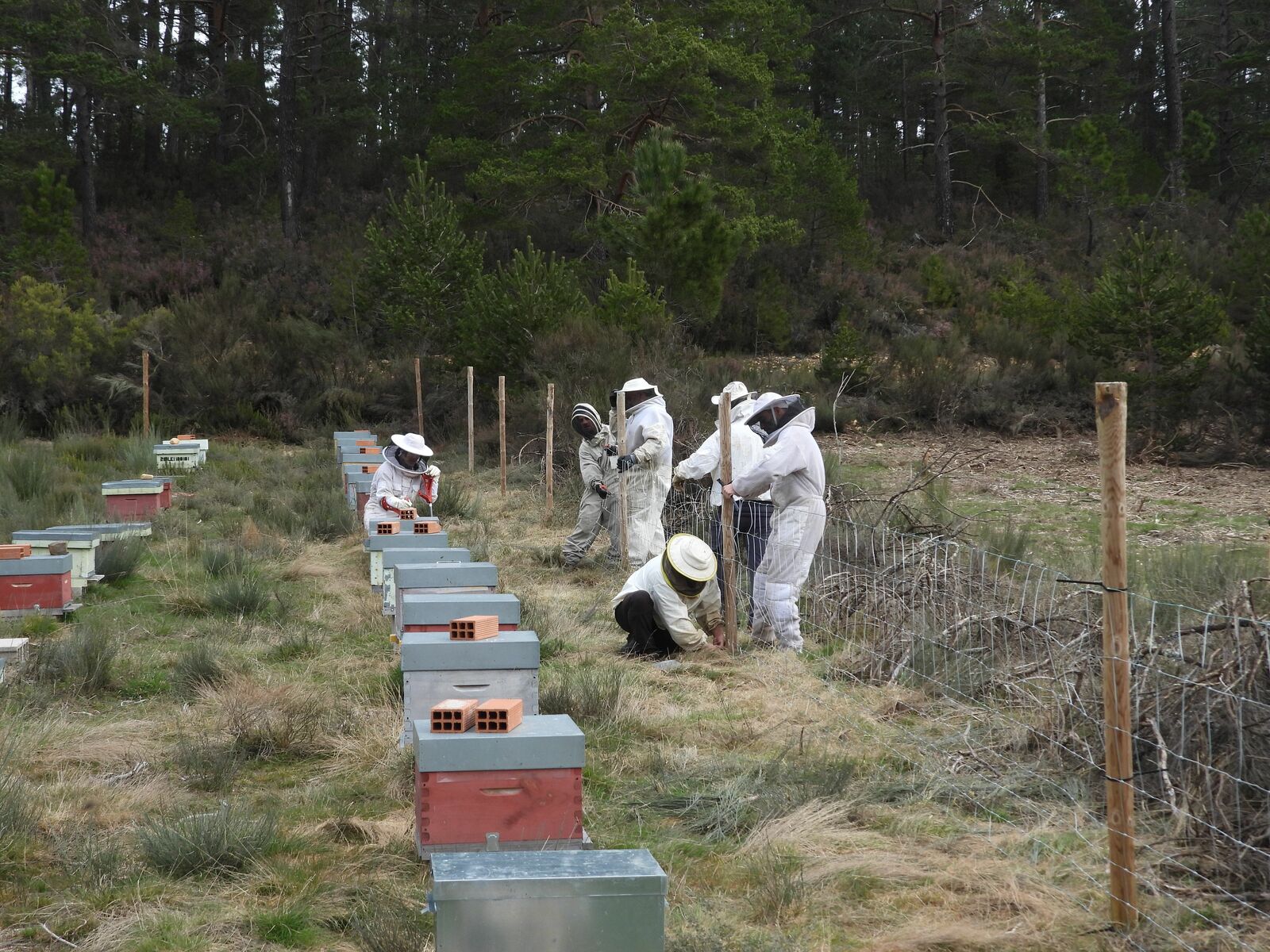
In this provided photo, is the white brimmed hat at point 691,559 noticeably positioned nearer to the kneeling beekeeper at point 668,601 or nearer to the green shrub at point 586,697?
the kneeling beekeeper at point 668,601

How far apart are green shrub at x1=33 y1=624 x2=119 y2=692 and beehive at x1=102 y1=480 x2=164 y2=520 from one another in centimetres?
621

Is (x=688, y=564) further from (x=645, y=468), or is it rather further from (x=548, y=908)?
(x=548, y=908)

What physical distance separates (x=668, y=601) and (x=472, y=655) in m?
3.05

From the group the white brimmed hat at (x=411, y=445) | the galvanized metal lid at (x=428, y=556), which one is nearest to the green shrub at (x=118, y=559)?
the white brimmed hat at (x=411, y=445)

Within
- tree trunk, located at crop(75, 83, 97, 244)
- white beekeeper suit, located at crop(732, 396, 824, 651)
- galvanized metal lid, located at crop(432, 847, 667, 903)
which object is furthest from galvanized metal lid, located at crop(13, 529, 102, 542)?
tree trunk, located at crop(75, 83, 97, 244)

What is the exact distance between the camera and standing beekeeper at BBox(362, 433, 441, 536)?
11797 millimetres

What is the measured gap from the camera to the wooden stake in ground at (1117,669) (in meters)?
4.16

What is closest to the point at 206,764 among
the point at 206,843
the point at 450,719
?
the point at 206,843

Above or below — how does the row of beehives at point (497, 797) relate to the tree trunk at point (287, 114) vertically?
below

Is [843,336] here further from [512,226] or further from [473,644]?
[473,644]

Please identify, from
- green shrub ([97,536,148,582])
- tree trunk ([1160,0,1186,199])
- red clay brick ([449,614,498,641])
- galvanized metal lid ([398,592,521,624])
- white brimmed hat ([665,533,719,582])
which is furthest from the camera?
tree trunk ([1160,0,1186,199])

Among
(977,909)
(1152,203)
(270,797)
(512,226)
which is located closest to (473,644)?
(270,797)

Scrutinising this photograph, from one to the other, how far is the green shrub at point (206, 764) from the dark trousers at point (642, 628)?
3051 millimetres

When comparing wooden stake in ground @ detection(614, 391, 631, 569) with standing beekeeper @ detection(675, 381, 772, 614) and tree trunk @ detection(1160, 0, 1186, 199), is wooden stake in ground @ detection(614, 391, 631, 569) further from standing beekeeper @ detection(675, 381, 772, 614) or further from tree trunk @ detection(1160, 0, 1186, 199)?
tree trunk @ detection(1160, 0, 1186, 199)
